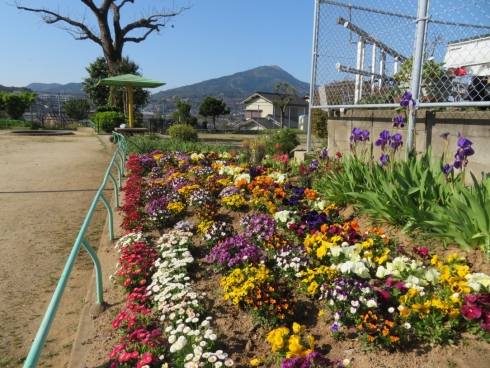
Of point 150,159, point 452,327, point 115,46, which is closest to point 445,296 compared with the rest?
point 452,327

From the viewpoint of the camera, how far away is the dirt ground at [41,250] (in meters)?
3.04

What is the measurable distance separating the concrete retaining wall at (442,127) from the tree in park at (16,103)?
115 feet

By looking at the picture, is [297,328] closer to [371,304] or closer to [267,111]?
[371,304]

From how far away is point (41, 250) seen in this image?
4.79 meters

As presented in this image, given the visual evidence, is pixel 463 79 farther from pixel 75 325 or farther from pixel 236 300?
pixel 75 325

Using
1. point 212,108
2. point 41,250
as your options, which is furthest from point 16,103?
point 41,250

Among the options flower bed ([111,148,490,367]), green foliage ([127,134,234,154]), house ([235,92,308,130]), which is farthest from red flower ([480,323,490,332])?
house ([235,92,308,130])

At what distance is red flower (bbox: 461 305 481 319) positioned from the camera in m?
2.27

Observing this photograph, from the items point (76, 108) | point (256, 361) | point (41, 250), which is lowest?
point (41, 250)

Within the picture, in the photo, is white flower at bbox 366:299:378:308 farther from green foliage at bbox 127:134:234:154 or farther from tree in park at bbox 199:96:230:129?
tree in park at bbox 199:96:230:129

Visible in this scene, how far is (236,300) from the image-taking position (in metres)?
2.91

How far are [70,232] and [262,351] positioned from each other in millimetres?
3998

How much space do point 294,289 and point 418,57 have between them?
10.5ft

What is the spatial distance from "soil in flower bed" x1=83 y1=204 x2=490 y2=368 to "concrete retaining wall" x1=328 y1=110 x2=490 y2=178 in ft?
4.40
